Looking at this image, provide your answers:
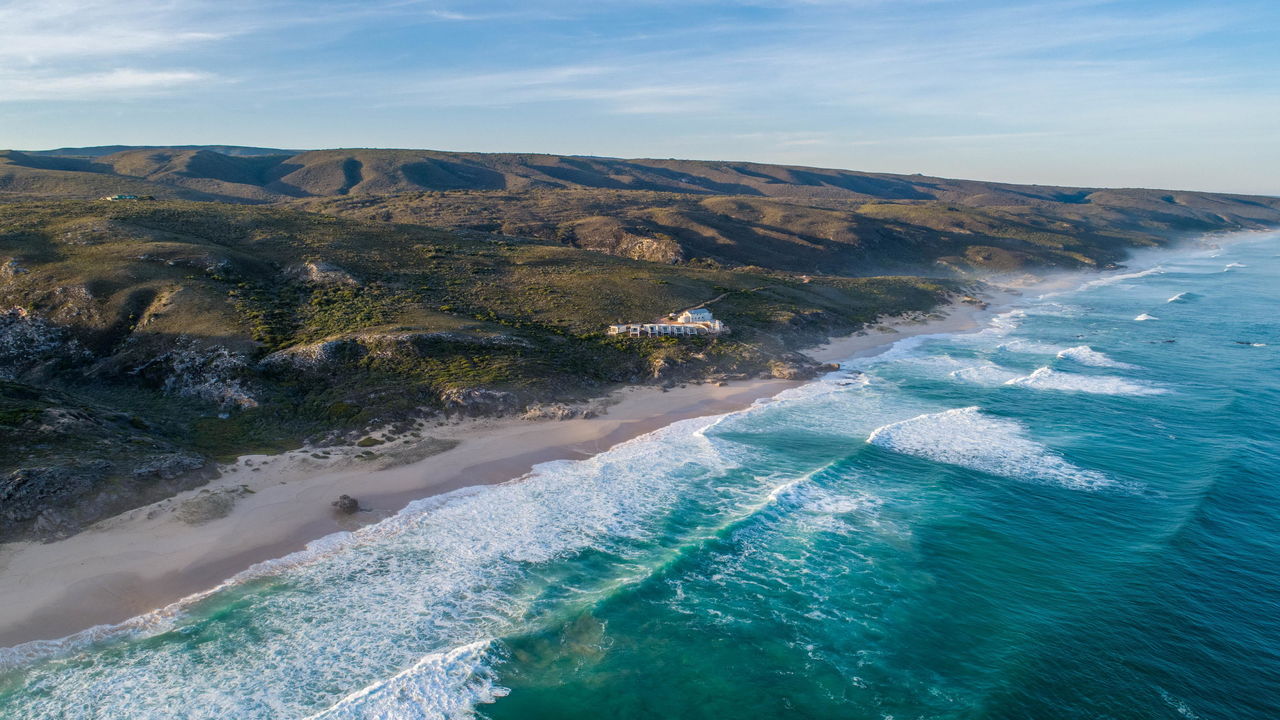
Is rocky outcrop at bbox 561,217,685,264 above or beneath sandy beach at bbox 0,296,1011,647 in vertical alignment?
above

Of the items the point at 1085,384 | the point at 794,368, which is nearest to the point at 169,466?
the point at 794,368

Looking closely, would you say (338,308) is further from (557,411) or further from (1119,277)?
(1119,277)

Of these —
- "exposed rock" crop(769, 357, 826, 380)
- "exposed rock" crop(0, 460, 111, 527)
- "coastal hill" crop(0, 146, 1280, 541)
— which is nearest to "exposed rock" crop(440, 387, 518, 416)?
"coastal hill" crop(0, 146, 1280, 541)

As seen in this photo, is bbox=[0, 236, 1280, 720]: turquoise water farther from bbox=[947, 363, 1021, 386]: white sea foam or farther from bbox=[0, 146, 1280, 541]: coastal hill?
bbox=[947, 363, 1021, 386]: white sea foam

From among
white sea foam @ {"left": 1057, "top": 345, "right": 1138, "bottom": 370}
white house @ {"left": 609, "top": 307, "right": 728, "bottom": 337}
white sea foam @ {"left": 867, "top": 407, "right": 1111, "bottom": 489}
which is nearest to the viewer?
white sea foam @ {"left": 867, "top": 407, "right": 1111, "bottom": 489}

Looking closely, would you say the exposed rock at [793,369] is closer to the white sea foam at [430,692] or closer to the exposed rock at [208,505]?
the white sea foam at [430,692]
